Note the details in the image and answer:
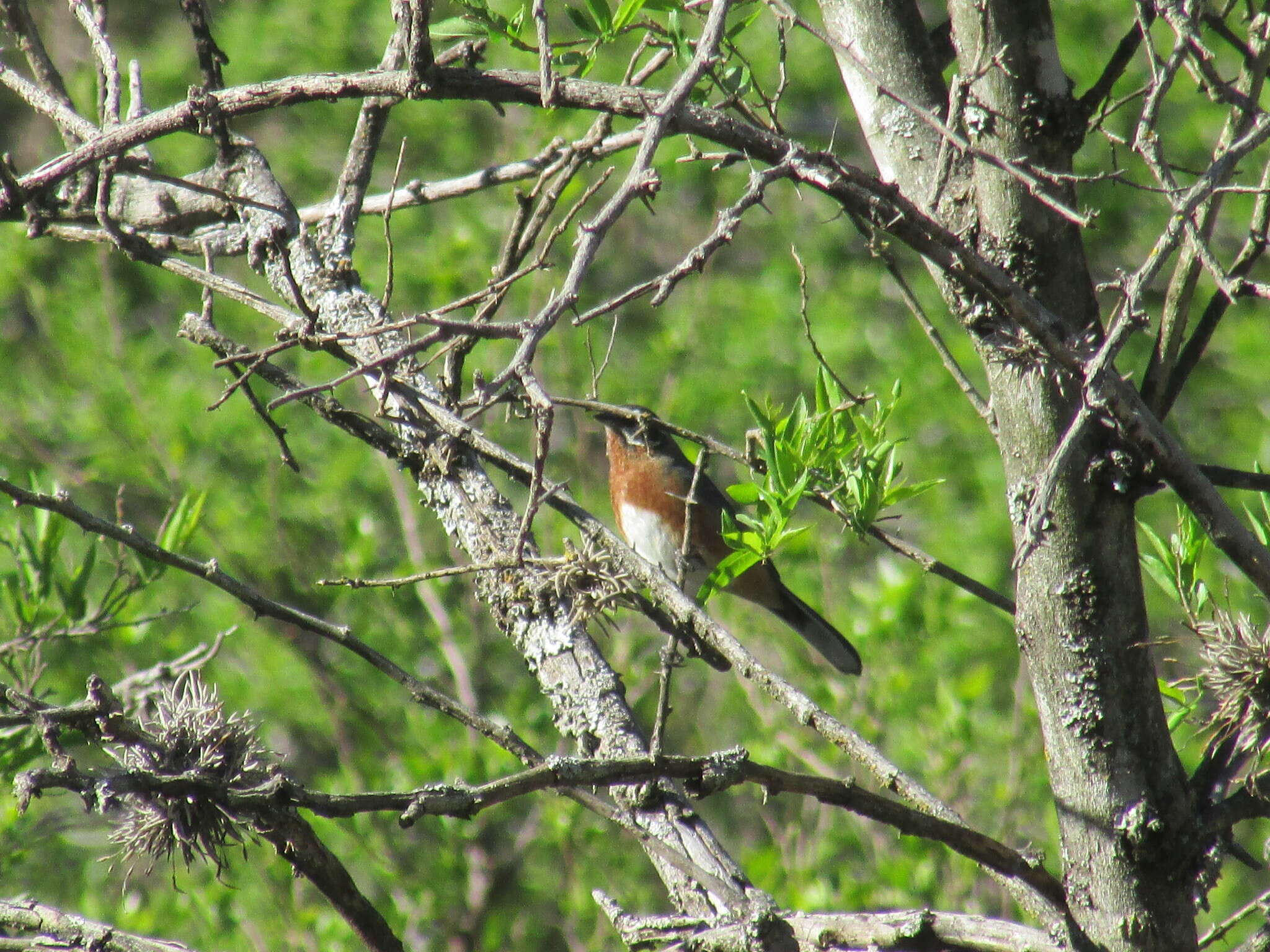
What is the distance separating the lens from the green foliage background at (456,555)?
536cm

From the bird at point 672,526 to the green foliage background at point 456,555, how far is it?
29cm

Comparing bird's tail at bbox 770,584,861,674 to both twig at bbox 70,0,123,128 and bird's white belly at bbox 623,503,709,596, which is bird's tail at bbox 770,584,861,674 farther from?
twig at bbox 70,0,123,128

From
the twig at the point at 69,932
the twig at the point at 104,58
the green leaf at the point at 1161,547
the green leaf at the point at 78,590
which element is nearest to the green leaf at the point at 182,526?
the green leaf at the point at 78,590

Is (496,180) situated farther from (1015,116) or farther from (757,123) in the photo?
(1015,116)

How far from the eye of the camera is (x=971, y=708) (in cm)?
543

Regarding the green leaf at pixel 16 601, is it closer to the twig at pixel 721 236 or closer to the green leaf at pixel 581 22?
the green leaf at pixel 581 22

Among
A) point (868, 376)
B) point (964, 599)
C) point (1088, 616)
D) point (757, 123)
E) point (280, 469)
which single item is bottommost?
point (1088, 616)

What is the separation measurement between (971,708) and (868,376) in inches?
108

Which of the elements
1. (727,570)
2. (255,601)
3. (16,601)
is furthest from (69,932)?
(16,601)

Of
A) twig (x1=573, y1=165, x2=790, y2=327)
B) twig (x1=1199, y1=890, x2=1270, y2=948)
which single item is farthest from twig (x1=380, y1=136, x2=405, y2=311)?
twig (x1=1199, y1=890, x2=1270, y2=948)

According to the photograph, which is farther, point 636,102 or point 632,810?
point 632,810

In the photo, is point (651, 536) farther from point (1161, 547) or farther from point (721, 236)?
point (721, 236)

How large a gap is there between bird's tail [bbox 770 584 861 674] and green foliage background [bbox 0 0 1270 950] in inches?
8.7

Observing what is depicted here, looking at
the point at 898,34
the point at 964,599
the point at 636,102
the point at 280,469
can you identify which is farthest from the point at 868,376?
the point at 636,102
